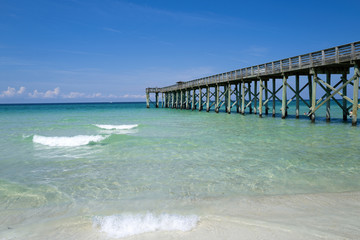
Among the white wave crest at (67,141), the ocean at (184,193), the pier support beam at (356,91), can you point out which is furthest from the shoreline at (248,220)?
the pier support beam at (356,91)

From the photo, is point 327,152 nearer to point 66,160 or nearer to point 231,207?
point 231,207

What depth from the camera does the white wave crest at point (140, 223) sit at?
310 centimetres

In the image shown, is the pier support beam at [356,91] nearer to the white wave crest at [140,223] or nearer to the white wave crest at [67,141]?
the white wave crest at [67,141]

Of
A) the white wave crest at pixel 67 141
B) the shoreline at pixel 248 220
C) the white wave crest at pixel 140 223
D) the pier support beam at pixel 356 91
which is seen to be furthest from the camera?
the pier support beam at pixel 356 91

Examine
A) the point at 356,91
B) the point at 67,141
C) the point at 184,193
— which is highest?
the point at 356,91

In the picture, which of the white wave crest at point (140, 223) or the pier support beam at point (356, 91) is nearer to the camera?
the white wave crest at point (140, 223)

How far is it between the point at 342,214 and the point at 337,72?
16.9m

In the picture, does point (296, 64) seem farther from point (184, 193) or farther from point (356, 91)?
point (184, 193)

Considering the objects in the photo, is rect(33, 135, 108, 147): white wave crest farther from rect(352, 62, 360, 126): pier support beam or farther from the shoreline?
rect(352, 62, 360, 126): pier support beam

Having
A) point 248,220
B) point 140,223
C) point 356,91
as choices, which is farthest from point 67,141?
point 356,91

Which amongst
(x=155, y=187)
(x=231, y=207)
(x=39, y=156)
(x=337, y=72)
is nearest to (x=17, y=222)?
(x=155, y=187)

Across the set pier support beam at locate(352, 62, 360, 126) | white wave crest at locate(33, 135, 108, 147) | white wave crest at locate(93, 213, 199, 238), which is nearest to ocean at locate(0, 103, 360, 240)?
white wave crest at locate(93, 213, 199, 238)

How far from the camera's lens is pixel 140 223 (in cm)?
330

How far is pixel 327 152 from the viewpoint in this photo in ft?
25.8
